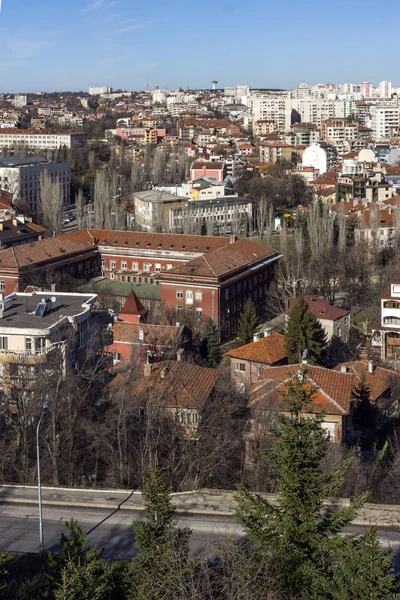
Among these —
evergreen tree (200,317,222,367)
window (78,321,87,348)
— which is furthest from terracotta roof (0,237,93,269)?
window (78,321,87,348)

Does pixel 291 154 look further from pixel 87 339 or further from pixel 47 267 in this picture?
pixel 87 339

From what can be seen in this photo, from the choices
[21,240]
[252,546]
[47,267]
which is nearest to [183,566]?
[252,546]

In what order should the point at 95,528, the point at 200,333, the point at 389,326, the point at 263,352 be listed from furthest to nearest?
1. the point at 200,333
2. the point at 389,326
3. the point at 263,352
4. the point at 95,528

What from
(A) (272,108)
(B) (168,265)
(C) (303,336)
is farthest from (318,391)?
(A) (272,108)

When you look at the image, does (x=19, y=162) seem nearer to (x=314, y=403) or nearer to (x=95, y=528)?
(x=314, y=403)

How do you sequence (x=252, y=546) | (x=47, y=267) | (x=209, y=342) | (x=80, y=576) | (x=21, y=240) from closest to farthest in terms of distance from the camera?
(x=80, y=576) < (x=252, y=546) < (x=209, y=342) < (x=47, y=267) < (x=21, y=240)

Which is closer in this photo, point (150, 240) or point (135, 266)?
point (135, 266)

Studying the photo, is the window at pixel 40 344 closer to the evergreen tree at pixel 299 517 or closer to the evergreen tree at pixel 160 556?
the evergreen tree at pixel 160 556
